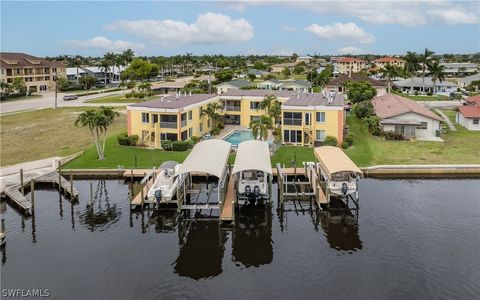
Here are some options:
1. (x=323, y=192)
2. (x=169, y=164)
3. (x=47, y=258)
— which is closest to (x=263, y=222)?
(x=323, y=192)

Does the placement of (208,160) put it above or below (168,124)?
below

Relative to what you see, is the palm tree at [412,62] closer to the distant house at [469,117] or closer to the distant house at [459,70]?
the distant house at [469,117]

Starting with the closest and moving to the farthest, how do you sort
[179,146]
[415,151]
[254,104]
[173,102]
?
[179,146]
[415,151]
[173,102]
[254,104]

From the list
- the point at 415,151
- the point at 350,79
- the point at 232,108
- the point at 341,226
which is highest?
the point at 350,79

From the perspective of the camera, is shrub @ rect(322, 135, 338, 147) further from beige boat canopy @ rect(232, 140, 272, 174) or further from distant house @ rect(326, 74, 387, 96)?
distant house @ rect(326, 74, 387, 96)

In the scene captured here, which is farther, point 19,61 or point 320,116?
point 19,61

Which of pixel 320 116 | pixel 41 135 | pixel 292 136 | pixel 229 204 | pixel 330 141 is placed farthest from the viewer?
pixel 41 135

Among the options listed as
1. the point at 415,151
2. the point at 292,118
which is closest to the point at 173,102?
the point at 292,118

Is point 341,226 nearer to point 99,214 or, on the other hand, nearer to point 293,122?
point 99,214
